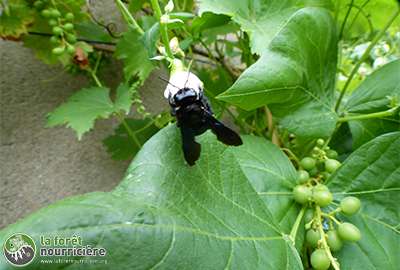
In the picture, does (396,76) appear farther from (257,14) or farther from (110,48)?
(110,48)

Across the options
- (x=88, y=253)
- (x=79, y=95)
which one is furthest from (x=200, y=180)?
(x=79, y=95)

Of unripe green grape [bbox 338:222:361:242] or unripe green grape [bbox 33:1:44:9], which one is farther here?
unripe green grape [bbox 33:1:44:9]

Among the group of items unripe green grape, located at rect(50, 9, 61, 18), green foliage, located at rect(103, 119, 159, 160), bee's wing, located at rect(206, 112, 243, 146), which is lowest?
green foliage, located at rect(103, 119, 159, 160)

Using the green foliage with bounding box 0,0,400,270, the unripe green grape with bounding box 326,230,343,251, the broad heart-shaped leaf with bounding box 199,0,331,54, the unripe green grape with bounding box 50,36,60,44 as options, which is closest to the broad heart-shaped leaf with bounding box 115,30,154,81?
the green foliage with bounding box 0,0,400,270

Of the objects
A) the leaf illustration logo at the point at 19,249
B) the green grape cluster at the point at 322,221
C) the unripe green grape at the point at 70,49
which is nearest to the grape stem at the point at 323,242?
the green grape cluster at the point at 322,221

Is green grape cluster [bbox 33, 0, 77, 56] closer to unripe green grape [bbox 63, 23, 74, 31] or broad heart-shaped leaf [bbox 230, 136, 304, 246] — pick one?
unripe green grape [bbox 63, 23, 74, 31]
